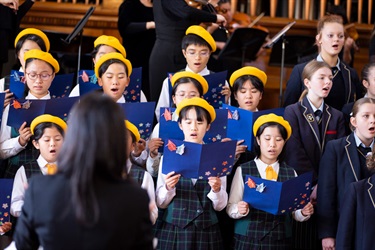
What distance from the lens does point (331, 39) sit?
230 inches

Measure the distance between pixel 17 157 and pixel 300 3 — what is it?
14.3 feet

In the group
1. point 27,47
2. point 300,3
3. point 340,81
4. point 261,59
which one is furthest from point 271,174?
point 300,3

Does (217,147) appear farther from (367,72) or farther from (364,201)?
(367,72)

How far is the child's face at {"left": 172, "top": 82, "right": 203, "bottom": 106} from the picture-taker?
522 cm

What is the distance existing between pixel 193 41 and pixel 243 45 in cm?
128

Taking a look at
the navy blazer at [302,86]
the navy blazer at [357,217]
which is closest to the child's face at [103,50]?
the navy blazer at [302,86]

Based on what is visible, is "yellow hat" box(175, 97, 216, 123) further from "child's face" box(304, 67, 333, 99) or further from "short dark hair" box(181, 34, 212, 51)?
"short dark hair" box(181, 34, 212, 51)

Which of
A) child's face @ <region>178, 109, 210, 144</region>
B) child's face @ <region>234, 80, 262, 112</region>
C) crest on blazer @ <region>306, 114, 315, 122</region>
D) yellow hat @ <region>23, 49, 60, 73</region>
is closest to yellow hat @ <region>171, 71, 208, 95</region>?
child's face @ <region>234, 80, 262, 112</region>

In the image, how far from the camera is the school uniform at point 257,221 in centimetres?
471

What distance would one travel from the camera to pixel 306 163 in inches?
202

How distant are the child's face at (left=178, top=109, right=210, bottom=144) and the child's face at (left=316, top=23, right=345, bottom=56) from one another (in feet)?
4.72

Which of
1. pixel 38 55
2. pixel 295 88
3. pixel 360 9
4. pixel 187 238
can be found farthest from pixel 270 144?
pixel 360 9

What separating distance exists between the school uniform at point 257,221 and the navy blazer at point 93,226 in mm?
2200

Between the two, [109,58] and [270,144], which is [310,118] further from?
[109,58]
